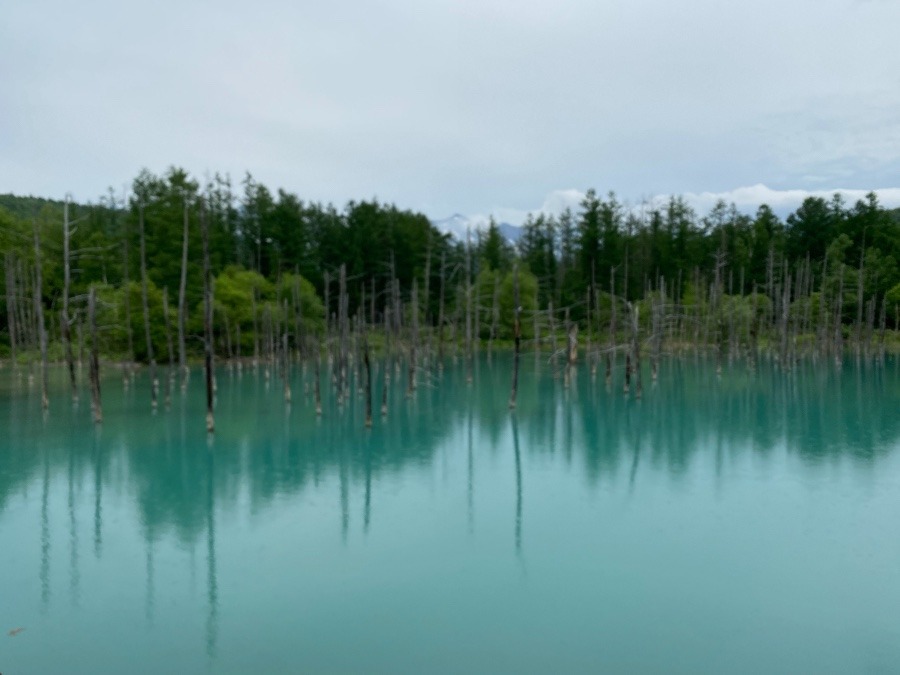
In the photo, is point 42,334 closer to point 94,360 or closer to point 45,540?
point 94,360

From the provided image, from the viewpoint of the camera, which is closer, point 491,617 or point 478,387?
point 491,617

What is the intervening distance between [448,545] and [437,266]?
178 ft

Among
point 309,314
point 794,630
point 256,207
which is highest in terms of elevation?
point 256,207

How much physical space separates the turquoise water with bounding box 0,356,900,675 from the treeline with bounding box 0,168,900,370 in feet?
67.8

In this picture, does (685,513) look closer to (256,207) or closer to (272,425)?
(272,425)

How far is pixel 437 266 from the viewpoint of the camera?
67312 millimetres

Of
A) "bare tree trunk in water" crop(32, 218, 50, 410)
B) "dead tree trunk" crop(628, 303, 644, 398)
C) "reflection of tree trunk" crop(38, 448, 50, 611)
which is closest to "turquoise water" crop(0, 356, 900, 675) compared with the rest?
"reflection of tree trunk" crop(38, 448, 50, 611)

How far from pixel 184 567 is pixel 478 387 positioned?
2620cm

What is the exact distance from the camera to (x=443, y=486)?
739 inches

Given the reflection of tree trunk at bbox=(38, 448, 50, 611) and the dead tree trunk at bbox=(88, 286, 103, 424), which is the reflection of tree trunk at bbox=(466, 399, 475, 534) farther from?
the dead tree trunk at bbox=(88, 286, 103, 424)

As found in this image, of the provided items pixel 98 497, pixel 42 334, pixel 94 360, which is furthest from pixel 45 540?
pixel 42 334

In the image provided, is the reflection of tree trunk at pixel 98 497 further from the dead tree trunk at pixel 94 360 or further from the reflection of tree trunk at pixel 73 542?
the dead tree trunk at pixel 94 360

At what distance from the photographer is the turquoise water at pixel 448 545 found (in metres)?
9.79

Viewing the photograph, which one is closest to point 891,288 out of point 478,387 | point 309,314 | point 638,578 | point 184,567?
point 478,387
